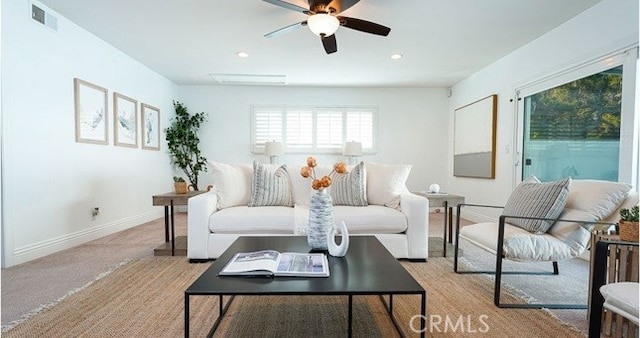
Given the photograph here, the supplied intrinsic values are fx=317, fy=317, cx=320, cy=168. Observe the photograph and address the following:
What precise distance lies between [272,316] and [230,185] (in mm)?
1538

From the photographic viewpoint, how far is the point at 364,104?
5914 mm

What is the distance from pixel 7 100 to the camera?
257 centimetres

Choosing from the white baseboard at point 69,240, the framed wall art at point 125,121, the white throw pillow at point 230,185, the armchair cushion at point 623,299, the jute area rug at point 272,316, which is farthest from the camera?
the framed wall art at point 125,121

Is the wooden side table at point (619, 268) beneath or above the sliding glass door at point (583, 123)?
beneath

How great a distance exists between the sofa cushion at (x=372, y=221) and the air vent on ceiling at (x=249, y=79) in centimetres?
311

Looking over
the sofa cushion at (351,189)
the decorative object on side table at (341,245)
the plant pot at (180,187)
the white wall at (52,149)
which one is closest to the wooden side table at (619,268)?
the decorative object on side table at (341,245)

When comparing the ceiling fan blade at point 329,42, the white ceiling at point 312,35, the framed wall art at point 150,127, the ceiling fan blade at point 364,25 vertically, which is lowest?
the framed wall art at point 150,127

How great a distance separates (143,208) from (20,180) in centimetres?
201

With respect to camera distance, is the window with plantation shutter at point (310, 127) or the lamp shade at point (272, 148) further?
the window with plantation shutter at point (310, 127)

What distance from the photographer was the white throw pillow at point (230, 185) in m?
3.03

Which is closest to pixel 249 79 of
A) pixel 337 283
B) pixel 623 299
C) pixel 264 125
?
pixel 264 125

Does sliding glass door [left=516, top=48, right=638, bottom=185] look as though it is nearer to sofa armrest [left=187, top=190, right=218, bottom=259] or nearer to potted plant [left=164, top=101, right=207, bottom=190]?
sofa armrest [left=187, top=190, right=218, bottom=259]

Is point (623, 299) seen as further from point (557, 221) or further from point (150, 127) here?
point (150, 127)

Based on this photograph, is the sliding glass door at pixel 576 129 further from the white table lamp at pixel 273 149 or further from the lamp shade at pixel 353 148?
the white table lamp at pixel 273 149
